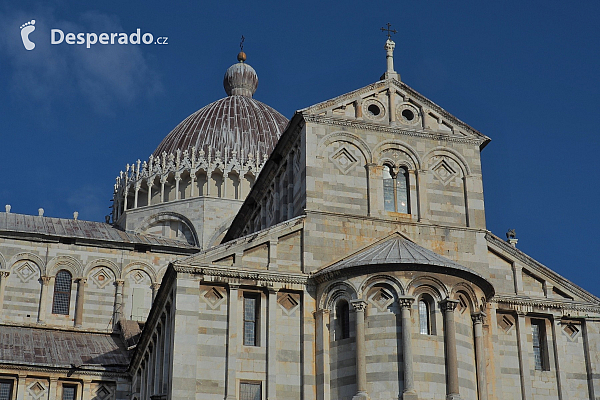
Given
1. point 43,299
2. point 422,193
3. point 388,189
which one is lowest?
point 43,299

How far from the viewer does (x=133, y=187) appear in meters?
55.3

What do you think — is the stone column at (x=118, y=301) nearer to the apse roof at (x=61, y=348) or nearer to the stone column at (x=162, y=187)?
the apse roof at (x=61, y=348)

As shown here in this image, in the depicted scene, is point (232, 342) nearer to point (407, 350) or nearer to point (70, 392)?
point (407, 350)

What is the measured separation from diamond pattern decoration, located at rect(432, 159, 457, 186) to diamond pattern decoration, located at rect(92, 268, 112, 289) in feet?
67.0

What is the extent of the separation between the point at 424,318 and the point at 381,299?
1.41 metres

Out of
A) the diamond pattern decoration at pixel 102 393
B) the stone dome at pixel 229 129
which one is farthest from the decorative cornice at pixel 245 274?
the stone dome at pixel 229 129

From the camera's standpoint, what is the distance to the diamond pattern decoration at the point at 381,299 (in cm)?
2955

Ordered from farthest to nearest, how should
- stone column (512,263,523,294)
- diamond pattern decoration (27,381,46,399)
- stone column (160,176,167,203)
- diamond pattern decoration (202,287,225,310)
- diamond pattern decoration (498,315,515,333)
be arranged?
stone column (160,176,167,203) < diamond pattern decoration (27,381,46,399) < stone column (512,263,523,294) < diamond pattern decoration (498,315,515,333) < diamond pattern decoration (202,287,225,310)

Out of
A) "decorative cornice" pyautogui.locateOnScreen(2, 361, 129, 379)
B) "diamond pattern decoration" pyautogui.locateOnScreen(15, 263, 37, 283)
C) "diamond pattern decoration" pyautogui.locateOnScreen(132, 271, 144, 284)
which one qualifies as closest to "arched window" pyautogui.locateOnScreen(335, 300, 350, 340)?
"decorative cornice" pyautogui.locateOnScreen(2, 361, 129, 379)

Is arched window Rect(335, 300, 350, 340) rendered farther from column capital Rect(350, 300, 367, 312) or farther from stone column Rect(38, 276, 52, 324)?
stone column Rect(38, 276, 52, 324)

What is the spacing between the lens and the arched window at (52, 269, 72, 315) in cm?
4685

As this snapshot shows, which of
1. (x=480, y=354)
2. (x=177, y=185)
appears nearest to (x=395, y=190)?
(x=480, y=354)

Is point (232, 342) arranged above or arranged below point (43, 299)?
below

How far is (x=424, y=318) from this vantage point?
29.6 meters
